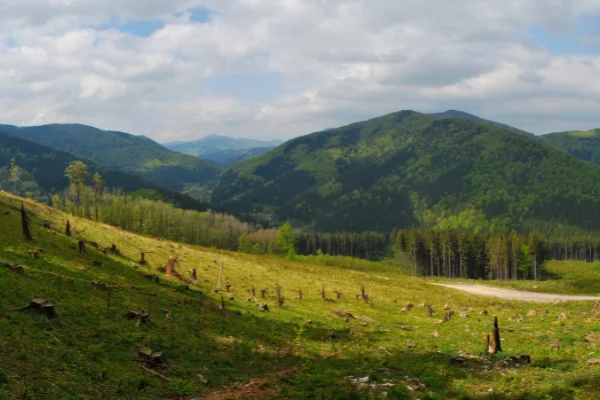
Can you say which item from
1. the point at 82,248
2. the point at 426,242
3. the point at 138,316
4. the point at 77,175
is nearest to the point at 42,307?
the point at 138,316

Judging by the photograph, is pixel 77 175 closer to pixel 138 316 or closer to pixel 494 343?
pixel 138 316

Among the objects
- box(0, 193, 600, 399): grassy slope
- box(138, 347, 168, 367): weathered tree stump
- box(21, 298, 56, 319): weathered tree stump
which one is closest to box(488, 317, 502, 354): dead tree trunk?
box(0, 193, 600, 399): grassy slope

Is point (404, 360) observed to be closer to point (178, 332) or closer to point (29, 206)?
point (178, 332)

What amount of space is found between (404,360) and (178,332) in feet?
48.5

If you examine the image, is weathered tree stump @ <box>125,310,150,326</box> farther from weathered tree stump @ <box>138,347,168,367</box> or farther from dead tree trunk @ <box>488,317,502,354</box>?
dead tree trunk @ <box>488,317,502,354</box>

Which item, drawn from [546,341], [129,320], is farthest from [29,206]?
[546,341]

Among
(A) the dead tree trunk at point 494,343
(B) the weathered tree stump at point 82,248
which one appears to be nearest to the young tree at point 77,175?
(B) the weathered tree stump at point 82,248

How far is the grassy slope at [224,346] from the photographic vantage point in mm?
17141

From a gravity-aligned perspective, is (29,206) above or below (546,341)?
above

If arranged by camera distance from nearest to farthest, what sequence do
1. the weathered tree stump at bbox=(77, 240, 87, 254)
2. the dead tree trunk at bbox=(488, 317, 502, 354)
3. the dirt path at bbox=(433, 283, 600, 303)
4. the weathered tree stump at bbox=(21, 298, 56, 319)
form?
1. the weathered tree stump at bbox=(21, 298, 56, 319)
2. the dead tree trunk at bbox=(488, 317, 502, 354)
3. the weathered tree stump at bbox=(77, 240, 87, 254)
4. the dirt path at bbox=(433, 283, 600, 303)

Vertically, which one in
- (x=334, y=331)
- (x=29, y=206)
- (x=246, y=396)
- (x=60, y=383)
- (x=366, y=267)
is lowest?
(x=366, y=267)

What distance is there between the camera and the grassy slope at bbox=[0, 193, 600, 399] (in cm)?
1714

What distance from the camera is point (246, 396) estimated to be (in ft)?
59.9

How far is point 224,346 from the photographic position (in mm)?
25453
